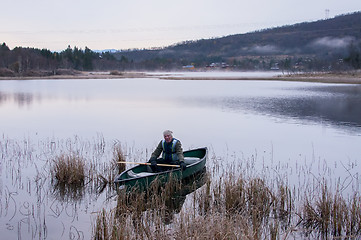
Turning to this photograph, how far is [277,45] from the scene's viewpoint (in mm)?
171250

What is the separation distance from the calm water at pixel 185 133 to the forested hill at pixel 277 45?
4836 inches

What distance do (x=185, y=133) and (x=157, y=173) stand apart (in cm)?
735

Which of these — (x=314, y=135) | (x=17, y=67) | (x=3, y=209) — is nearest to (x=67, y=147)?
(x=3, y=209)

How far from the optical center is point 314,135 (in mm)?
14891

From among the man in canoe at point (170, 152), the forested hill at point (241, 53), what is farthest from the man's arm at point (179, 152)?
the forested hill at point (241, 53)

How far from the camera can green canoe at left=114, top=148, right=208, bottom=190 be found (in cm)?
743

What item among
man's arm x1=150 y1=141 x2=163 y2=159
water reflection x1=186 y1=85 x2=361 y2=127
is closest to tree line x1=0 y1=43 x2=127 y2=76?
water reflection x1=186 y1=85 x2=361 y2=127

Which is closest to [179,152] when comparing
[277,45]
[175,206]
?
[175,206]

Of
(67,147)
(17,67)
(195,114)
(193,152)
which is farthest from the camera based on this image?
(17,67)

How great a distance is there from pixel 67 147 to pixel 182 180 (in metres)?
4.81

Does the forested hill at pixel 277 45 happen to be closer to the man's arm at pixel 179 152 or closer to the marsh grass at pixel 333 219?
the man's arm at pixel 179 152

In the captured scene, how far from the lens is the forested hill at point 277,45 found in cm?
15075

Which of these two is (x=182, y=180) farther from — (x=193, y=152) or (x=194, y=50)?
(x=194, y=50)

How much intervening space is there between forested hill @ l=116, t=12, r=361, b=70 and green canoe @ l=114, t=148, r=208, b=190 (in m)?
136
